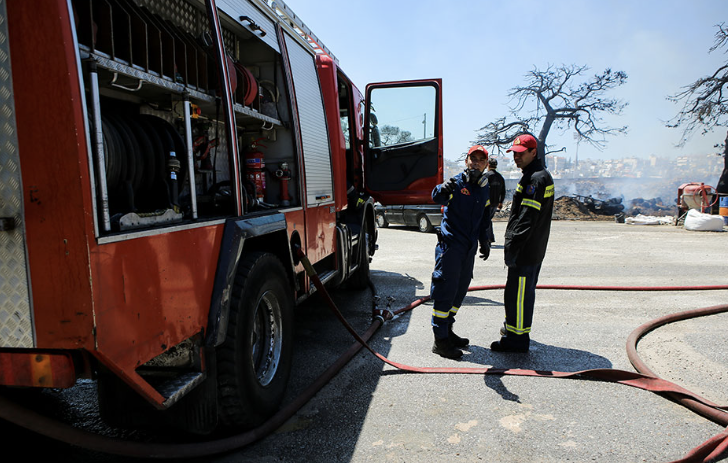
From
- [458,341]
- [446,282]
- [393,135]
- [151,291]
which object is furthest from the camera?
[393,135]

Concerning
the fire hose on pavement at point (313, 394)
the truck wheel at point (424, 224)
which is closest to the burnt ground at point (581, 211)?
the truck wheel at point (424, 224)

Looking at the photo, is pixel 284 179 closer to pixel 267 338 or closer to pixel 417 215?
pixel 267 338

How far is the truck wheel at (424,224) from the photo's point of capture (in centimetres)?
1473

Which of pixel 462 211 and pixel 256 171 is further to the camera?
pixel 462 211

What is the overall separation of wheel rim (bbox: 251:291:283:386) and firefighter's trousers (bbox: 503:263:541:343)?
2.09m

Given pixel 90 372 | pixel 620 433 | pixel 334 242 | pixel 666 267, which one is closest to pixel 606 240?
pixel 666 267

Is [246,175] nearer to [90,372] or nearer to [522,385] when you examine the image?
[90,372]

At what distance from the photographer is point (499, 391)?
3.43m

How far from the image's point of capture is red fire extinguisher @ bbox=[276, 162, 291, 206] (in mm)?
4016

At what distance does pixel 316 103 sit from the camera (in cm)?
475

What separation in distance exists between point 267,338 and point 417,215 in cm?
1190

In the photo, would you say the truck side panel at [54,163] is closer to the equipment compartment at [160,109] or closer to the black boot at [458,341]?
the equipment compartment at [160,109]

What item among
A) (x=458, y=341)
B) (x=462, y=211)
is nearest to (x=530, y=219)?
(x=462, y=211)

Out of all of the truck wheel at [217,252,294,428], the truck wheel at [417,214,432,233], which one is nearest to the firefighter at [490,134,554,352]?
the truck wheel at [217,252,294,428]
